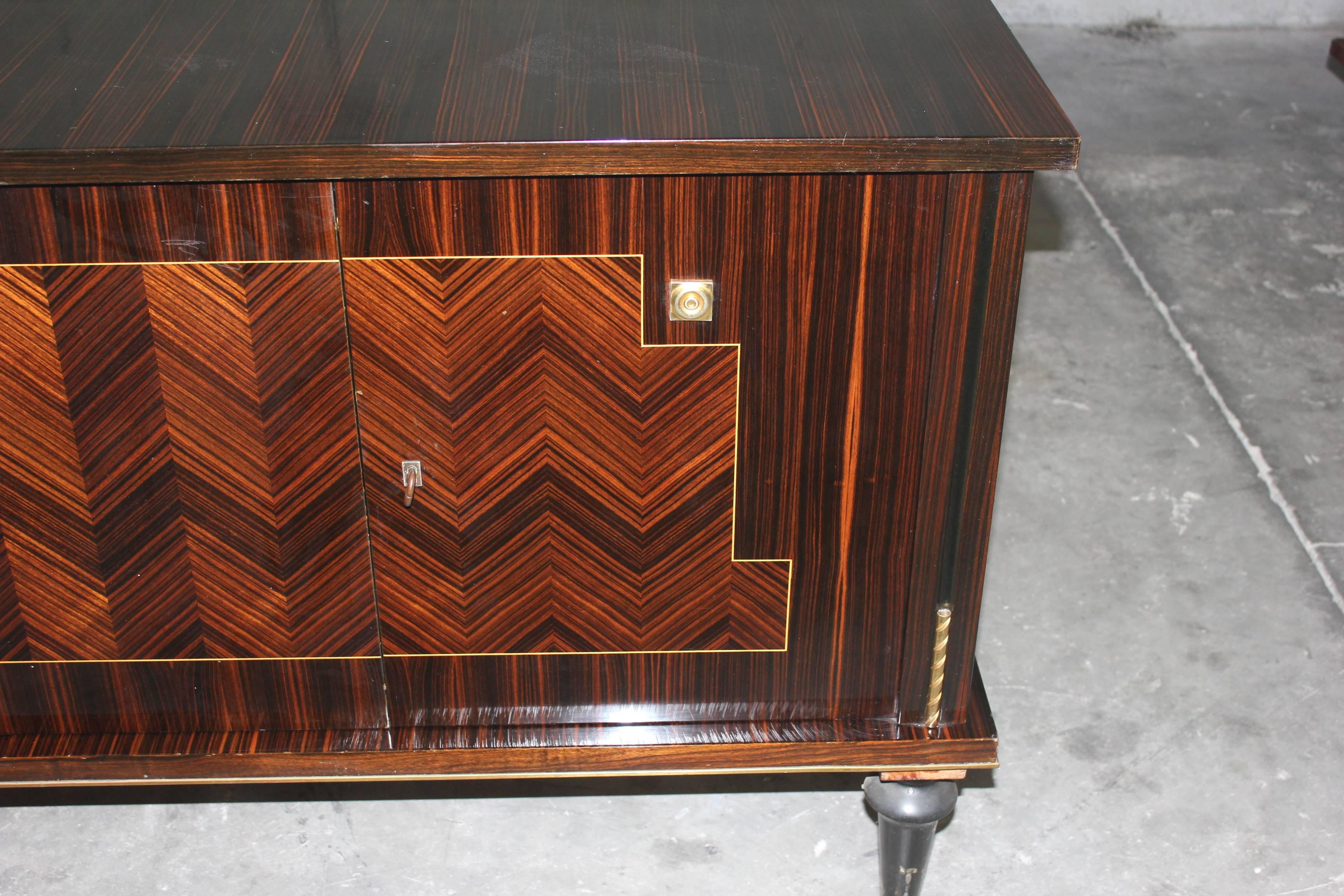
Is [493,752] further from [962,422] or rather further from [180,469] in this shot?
[962,422]

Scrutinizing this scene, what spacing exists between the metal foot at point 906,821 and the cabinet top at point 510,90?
1.80ft

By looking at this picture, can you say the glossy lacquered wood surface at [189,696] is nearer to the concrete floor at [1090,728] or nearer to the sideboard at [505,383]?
the sideboard at [505,383]

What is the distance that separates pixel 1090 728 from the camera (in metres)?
1.52

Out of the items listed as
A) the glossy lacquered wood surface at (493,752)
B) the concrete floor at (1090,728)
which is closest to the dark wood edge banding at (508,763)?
the glossy lacquered wood surface at (493,752)

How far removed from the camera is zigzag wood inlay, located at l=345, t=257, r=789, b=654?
0.96 metres

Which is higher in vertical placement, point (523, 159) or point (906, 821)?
point (523, 159)

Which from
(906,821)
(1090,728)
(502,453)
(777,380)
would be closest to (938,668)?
(906,821)

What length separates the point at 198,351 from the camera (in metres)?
0.97

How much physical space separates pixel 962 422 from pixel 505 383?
0.33m

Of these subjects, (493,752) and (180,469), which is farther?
(493,752)

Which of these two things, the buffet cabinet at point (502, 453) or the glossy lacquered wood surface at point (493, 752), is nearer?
the buffet cabinet at point (502, 453)

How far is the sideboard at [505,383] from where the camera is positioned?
0.92 meters

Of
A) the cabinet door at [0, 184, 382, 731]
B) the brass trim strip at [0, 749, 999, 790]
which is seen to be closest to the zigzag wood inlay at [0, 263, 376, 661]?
the cabinet door at [0, 184, 382, 731]

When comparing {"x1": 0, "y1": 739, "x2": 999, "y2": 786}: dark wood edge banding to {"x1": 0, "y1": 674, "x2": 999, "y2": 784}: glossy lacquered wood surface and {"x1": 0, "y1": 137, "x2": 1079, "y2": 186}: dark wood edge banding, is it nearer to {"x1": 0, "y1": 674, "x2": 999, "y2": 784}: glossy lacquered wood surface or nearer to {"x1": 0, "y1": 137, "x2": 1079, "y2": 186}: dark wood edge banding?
{"x1": 0, "y1": 674, "x2": 999, "y2": 784}: glossy lacquered wood surface
